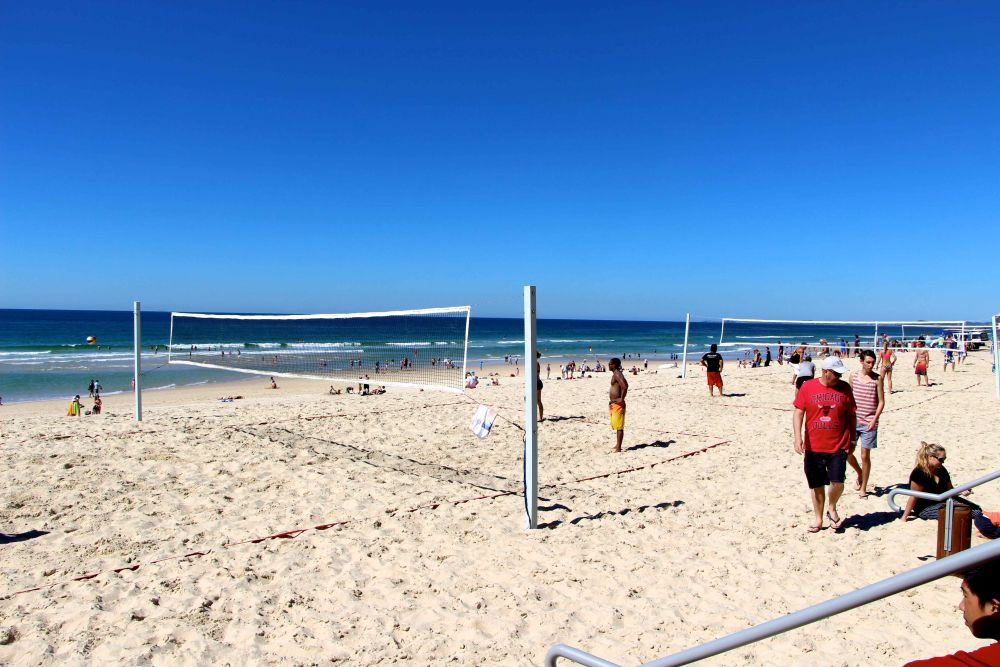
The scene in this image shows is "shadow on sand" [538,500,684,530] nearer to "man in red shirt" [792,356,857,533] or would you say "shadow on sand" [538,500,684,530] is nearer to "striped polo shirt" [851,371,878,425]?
"man in red shirt" [792,356,857,533]

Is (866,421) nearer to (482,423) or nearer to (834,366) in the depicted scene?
(834,366)

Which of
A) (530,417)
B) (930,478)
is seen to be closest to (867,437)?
(930,478)

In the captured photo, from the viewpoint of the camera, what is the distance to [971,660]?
1281 mm

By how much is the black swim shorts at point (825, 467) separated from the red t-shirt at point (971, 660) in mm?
3560

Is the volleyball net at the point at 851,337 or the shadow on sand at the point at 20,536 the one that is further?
the volleyball net at the point at 851,337

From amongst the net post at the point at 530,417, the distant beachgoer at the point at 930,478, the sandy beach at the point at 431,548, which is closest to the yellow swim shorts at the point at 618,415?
the sandy beach at the point at 431,548

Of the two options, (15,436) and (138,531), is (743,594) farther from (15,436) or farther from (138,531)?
(15,436)

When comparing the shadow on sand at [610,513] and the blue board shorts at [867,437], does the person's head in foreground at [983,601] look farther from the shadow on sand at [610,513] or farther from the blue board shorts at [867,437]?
the blue board shorts at [867,437]

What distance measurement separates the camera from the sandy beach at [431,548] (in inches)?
128

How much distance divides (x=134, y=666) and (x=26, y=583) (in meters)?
1.47

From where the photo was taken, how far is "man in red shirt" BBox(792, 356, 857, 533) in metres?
4.55

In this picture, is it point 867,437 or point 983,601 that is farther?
point 867,437

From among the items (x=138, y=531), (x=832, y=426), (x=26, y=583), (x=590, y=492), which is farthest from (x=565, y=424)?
(x=26, y=583)

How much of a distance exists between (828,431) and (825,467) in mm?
298
